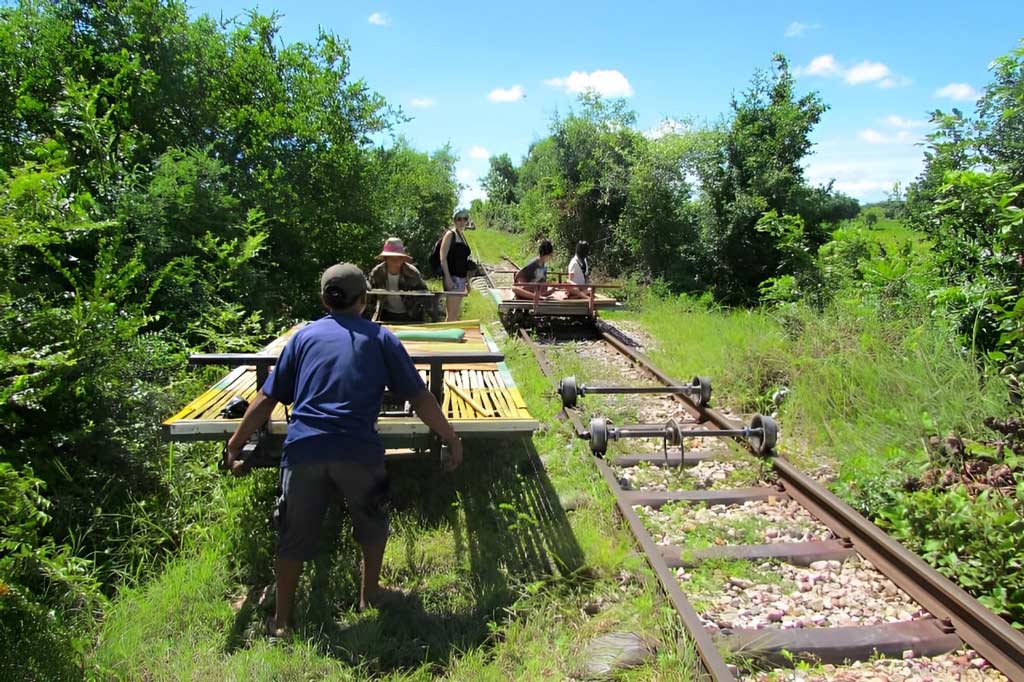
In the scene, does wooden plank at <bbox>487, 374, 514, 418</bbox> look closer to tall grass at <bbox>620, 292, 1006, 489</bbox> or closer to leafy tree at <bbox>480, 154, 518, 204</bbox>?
tall grass at <bbox>620, 292, 1006, 489</bbox>

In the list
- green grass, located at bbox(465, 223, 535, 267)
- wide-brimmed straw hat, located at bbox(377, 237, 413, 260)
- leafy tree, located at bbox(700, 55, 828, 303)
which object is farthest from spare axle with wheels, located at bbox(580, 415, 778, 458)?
green grass, located at bbox(465, 223, 535, 267)

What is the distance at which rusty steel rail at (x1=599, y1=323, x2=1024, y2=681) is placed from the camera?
2.88 m

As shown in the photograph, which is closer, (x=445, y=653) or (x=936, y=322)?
(x=445, y=653)


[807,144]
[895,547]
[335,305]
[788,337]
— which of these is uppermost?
[807,144]

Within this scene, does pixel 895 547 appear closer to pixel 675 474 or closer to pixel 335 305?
pixel 675 474

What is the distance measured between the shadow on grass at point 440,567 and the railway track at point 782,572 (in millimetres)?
587

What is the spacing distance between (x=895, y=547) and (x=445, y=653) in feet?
8.29

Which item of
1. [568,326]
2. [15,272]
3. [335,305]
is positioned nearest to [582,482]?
[335,305]

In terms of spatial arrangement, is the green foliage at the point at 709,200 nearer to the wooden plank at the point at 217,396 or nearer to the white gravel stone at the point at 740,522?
the white gravel stone at the point at 740,522

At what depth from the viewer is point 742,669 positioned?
2.89 meters

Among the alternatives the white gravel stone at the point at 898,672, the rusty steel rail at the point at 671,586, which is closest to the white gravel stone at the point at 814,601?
the rusty steel rail at the point at 671,586

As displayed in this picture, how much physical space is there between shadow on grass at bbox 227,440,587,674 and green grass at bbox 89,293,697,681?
10mm

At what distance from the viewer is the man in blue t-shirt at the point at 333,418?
10.1 ft

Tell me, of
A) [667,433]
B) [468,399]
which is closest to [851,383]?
[667,433]
